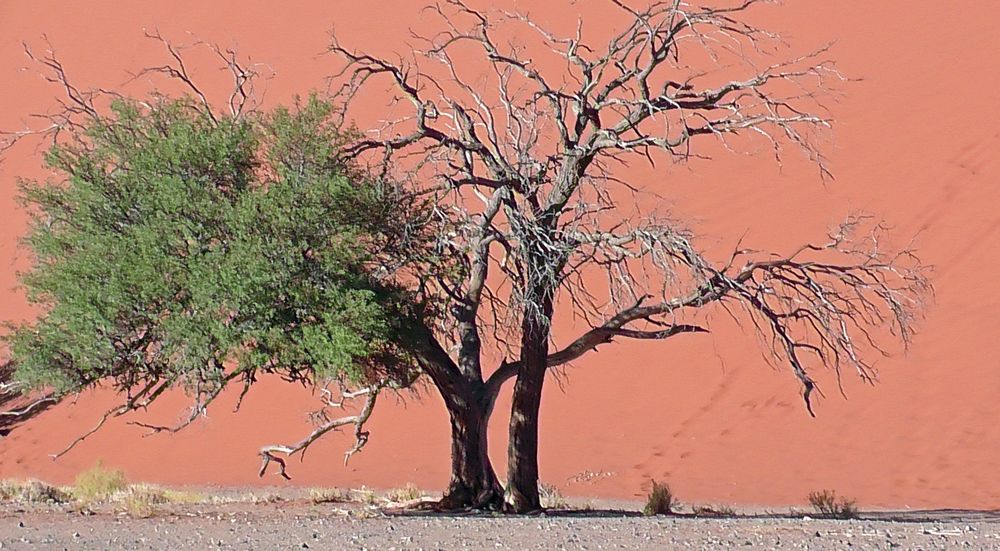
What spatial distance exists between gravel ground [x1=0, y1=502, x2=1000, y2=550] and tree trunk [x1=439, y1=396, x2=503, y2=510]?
3.14 feet

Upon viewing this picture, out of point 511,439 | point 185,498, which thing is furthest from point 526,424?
point 185,498

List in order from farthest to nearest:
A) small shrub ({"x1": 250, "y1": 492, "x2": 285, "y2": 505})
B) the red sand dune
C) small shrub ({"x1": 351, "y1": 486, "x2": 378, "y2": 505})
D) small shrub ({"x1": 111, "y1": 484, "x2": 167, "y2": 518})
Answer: the red sand dune < small shrub ({"x1": 250, "y1": 492, "x2": 285, "y2": 505}) < small shrub ({"x1": 351, "y1": 486, "x2": 378, "y2": 505}) < small shrub ({"x1": 111, "y1": 484, "x2": 167, "y2": 518})

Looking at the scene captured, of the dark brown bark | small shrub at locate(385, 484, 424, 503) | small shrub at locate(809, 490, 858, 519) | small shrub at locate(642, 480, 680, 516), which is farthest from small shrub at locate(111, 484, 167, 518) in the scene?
small shrub at locate(809, 490, 858, 519)

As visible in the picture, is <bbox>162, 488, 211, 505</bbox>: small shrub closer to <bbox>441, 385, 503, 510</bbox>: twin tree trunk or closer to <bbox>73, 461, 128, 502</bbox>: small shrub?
<bbox>73, 461, 128, 502</bbox>: small shrub

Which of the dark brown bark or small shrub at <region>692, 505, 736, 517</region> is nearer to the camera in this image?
the dark brown bark

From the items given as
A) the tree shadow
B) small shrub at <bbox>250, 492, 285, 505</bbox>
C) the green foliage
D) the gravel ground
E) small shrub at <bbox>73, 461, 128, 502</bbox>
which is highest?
the green foliage

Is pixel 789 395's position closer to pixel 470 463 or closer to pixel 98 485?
pixel 470 463

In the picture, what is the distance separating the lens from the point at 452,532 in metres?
11.1

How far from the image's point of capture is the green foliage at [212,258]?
1221cm

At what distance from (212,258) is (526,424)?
3.79 metres

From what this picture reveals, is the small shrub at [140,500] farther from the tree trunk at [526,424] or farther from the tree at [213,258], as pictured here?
the tree trunk at [526,424]

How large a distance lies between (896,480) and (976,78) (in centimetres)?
1499

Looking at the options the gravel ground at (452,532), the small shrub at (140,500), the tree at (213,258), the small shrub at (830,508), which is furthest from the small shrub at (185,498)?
the small shrub at (830,508)

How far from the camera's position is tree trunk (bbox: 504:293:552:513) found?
45.8 feet
